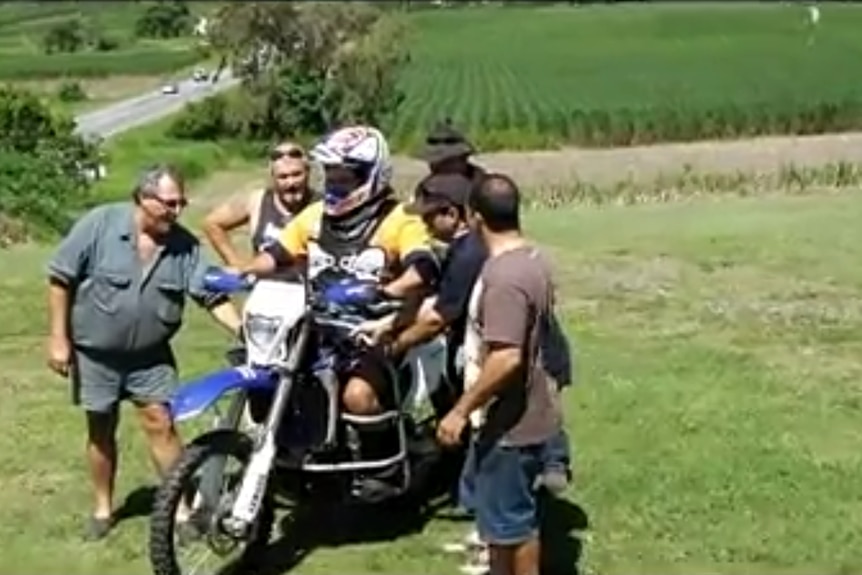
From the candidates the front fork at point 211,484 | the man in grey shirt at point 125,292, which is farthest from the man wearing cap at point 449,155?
the front fork at point 211,484

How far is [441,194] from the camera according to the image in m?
6.63

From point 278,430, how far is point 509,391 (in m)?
1.11


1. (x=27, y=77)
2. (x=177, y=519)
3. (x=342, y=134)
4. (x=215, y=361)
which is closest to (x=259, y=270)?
(x=342, y=134)

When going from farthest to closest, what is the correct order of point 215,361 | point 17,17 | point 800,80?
point 800,80 → point 17,17 → point 215,361

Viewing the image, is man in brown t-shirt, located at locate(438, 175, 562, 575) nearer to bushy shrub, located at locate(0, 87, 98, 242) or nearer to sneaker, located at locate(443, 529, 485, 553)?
sneaker, located at locate(443, 529, 485, 553)

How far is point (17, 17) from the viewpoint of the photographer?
1085 inches

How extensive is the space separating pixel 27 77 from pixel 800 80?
89.3ft

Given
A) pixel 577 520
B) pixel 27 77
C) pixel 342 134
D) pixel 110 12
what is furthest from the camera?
pixel 110 12

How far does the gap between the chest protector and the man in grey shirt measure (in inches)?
17.9

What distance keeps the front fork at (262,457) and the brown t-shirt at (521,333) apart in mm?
851

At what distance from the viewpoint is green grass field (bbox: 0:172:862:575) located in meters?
7.11

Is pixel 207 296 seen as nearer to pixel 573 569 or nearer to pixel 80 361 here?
pixel 80 361

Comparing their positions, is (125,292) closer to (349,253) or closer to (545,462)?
(349,253)

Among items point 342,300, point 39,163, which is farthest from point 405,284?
point 39,163
